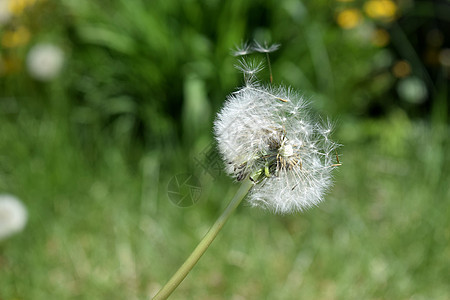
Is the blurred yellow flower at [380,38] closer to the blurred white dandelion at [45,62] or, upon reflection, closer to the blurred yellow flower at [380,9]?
the blurred yellow flower at [380,9]

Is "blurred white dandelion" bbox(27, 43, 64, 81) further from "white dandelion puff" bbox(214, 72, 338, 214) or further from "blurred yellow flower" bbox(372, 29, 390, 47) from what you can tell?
"white dandelion puff" bbox(214, 72, 338, 214)

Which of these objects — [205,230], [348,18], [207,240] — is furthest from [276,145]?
[348,18]

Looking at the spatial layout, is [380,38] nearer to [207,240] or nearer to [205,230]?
[205,230]

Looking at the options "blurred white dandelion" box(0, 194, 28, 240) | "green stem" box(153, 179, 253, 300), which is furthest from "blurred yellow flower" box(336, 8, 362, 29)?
"green stem" box(153, 179, 253, 300)

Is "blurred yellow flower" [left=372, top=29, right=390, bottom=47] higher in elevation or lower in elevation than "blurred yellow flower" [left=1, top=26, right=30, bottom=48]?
lower

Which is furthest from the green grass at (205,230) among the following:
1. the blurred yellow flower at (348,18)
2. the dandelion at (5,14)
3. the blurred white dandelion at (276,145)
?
the blurred white dandelion at (276,145)

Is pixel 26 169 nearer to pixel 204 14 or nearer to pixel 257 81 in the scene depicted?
pixel 204 14

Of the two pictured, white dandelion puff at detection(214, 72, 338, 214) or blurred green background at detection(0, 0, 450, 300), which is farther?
blurred green background at detection(0, 0, 450, 300)
